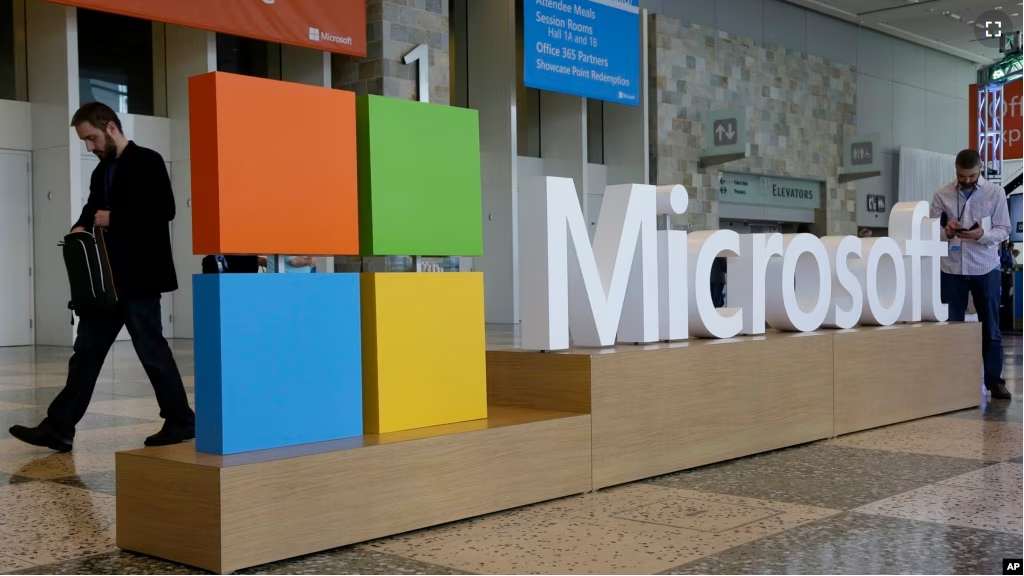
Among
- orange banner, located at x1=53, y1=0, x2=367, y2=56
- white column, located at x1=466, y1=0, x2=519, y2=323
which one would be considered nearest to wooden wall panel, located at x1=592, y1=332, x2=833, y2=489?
orange banner, located at x1=53, y1=0, x2=367, y2=56

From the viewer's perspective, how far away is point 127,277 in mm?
4293

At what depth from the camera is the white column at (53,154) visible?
38.0 ft

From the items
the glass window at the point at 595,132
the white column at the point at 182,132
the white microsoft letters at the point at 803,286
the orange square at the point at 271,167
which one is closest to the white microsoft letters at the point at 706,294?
the white microsoft letters at the point at 803,286

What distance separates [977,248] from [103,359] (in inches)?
200

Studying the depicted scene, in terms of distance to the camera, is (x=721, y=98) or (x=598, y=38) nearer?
(x=598, y=38)

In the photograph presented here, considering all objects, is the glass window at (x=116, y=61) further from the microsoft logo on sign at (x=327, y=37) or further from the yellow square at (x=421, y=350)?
the yellow square at (x=421, y=350)

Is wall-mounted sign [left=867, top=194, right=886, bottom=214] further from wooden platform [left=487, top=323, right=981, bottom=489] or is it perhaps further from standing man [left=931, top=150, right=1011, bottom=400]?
wooden platform [left=487, top=323, right=981, bottom=489]

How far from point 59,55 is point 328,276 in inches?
397

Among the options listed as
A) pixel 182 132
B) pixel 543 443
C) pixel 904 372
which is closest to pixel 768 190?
pixel 182 132

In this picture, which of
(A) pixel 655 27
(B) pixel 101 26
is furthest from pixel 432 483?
(A) pixel 655 27

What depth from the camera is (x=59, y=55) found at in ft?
38.1

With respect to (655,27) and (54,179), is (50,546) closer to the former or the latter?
(54,179)

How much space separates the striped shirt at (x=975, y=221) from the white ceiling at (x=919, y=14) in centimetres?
1396

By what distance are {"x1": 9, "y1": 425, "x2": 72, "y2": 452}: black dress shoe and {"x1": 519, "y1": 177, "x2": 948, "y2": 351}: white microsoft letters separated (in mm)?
2147
